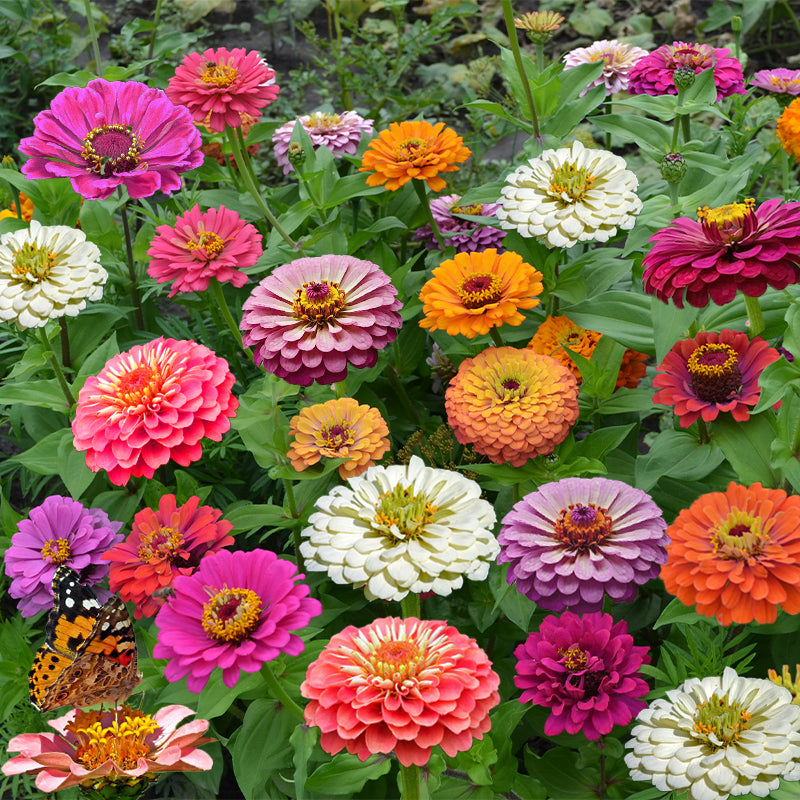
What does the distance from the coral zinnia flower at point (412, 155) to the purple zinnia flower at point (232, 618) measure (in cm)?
98

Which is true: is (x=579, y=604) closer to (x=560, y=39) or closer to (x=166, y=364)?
(x=166, y=364)

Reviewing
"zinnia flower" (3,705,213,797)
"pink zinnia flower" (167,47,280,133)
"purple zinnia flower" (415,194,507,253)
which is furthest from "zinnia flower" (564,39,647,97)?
"zinnia flower" (3,705,213,797)

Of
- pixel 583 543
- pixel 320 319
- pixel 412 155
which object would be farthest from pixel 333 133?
pixel 583 543

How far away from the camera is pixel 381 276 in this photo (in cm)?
148

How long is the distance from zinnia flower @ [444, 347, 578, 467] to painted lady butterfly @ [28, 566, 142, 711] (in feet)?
1.84

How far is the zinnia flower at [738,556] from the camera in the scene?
1.04m

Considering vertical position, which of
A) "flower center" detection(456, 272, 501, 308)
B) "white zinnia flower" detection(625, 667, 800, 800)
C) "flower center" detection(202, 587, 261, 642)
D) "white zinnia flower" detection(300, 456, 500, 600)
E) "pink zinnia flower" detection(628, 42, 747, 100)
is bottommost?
"white zinnia flower" detection(625, 667, 800, 800)

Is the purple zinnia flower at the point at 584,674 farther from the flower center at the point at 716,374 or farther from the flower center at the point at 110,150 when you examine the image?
the flower center at the point at 110,150

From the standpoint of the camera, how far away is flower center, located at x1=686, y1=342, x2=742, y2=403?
1315 mm

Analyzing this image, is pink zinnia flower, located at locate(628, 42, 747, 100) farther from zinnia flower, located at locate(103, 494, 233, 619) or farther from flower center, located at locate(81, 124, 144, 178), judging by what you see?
zinnia flower, located at locate(103, 494, 233, 619)

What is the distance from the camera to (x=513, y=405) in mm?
1346

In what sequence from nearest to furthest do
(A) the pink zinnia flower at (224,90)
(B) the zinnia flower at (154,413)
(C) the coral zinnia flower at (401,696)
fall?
(C) the coral zinnia flower at (401,696) → (B) the zinnia flower at (154,413) → (A) the pink zinnia flower at (224,90)

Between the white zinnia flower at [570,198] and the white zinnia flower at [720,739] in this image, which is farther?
the white zinnia flower at [570,198]

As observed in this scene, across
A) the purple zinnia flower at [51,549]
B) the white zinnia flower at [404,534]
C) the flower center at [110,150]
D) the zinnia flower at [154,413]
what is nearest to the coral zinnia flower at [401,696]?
the white zinnia flower at [404,534]
